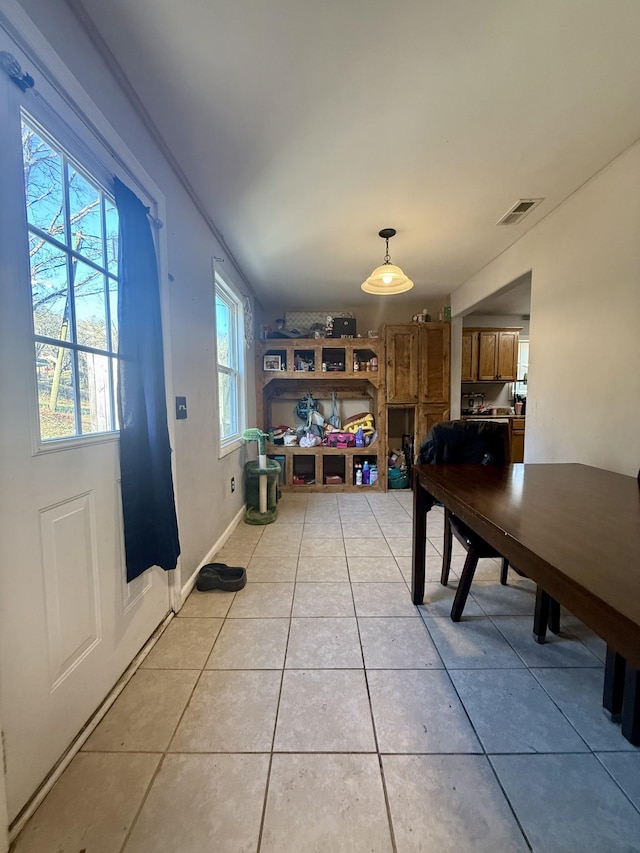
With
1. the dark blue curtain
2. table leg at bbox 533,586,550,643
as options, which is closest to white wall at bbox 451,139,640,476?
table leg at bbox 533,586,550,643

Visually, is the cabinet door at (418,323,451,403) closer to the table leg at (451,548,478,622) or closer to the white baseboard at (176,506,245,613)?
the white baseboard at (176,506,245,613)

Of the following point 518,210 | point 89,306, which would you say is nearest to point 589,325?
point 518,210

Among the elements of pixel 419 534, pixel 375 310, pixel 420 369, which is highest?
pixel 375 310

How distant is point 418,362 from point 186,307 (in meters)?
3.02

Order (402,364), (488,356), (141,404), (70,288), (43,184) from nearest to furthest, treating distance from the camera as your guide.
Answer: (43,184)
(70,288)
(141,404)
(402,364)
(488,356)

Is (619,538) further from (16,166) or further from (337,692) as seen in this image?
(16,166)

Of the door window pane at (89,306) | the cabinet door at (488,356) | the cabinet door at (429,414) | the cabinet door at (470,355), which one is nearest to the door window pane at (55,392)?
the door window pane at (89,306)

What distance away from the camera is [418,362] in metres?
4.27

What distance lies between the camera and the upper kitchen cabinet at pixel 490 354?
17.1 ft

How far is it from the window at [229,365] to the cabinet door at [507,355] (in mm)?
4021

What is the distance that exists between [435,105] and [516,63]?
0.32 meters

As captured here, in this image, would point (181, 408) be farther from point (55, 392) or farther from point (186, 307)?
point (55, 392)

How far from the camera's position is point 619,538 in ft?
2.92

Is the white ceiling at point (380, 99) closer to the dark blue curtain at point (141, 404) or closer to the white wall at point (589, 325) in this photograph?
the white wall at point (589, 325)
